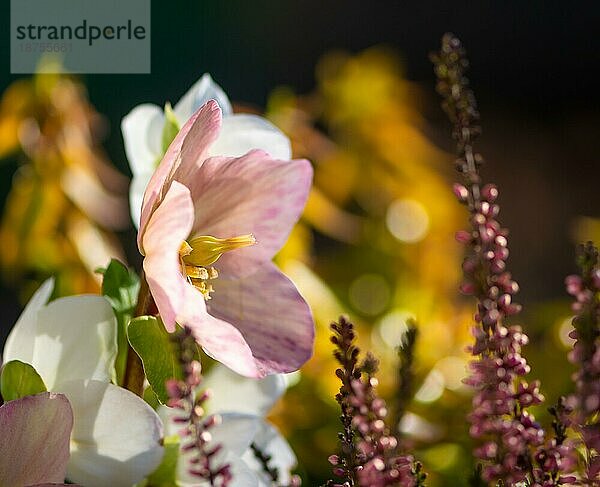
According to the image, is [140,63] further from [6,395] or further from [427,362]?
[427,362]

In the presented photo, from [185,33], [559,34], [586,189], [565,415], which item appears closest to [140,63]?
[565,415]

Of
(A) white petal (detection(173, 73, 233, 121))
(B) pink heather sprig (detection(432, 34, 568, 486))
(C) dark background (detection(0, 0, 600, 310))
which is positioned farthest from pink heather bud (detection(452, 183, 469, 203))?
(C) dark background (detection(0, 0, 600, 310))

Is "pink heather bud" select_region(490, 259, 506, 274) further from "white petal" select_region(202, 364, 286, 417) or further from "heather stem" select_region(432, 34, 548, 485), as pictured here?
"white petal" select_region(202, 364, 286, 417)

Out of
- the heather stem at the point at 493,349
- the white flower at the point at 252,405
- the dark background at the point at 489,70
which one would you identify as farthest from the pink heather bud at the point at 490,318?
the dark background at the point at 489,70

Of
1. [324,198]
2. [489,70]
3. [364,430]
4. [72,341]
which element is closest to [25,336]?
[72,341]

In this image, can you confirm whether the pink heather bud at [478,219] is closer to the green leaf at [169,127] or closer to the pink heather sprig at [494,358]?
the pink heather sprig at [494,358]

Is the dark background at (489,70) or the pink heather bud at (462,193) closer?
the pink heather bud at (462,193)
